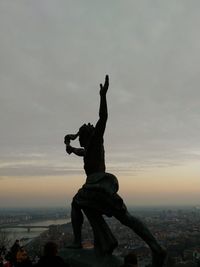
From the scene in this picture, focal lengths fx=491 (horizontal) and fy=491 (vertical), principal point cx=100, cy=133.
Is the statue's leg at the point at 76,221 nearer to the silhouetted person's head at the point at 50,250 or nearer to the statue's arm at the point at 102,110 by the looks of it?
the statue's arm at the point at 102,110

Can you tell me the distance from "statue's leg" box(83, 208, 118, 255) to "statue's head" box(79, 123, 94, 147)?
1.42 m

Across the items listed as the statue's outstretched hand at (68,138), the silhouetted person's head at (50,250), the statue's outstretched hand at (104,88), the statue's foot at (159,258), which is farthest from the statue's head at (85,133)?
the silhouetted person's head at (50,250)

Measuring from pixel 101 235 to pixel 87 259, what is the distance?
1.96ft

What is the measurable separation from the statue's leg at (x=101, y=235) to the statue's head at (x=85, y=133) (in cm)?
142

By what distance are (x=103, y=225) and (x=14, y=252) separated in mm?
4204

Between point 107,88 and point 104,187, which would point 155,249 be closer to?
point 104,187

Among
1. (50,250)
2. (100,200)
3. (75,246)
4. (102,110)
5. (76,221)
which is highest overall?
(102,110)

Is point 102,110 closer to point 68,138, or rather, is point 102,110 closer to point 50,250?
point 68,138

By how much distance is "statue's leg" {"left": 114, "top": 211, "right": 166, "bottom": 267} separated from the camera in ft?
30.3

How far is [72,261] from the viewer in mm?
9445

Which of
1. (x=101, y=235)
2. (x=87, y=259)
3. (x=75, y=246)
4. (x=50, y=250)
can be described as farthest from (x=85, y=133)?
(x=50, y=250)

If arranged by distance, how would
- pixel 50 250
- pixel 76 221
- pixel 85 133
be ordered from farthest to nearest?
pixel 85 133 → pixel 76 221 → pixel 50 250

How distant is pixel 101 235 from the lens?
387 inches

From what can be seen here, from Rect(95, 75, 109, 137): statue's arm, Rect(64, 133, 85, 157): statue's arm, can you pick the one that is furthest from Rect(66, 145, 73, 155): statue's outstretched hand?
Rect(95, 75, 109, 137): statue's arm
